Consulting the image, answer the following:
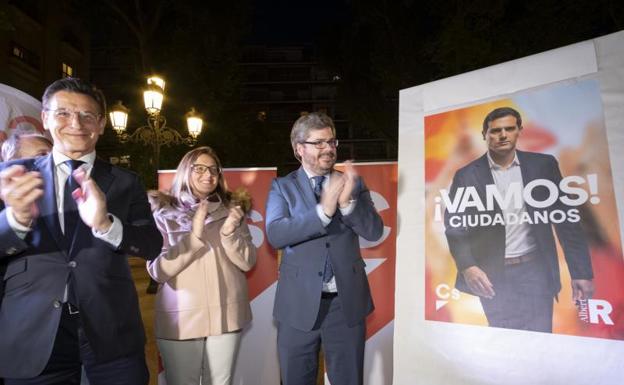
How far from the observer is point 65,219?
150cm

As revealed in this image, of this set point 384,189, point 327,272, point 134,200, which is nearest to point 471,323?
point 327,272

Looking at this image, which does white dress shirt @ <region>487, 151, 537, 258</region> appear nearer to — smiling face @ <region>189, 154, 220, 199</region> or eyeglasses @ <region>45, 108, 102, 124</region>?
smiling face @ <region>189, 154, 220, 199</region>

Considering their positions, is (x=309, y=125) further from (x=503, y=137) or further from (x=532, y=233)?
(x=532, y=233)

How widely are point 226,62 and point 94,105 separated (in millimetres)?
12373

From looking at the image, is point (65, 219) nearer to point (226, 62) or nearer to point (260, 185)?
point (260, 185)

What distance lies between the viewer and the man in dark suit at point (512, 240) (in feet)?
6.14

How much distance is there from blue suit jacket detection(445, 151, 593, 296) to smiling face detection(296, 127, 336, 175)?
0.69m

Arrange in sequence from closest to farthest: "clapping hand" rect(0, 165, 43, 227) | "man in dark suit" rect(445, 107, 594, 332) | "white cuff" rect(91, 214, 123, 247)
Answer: "clapping hand" rect(0, 165, 43, 227) < "white cuff" rect(91, 214, 123, 247) < "man in dark suit" rect(445, 107, 594, 332)

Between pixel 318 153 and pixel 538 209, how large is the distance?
1.10 meters

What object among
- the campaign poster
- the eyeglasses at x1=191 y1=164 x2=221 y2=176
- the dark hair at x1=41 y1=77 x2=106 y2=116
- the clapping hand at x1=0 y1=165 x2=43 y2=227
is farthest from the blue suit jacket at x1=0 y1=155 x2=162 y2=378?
the campaign poster

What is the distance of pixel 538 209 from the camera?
1.93 meters

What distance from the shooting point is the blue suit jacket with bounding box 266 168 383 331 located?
202cm

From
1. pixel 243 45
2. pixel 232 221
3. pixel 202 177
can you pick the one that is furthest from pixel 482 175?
pixel 243 45

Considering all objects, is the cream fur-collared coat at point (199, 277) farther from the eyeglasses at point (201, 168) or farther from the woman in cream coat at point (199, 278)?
the eyeglasses at point (201, 168)
